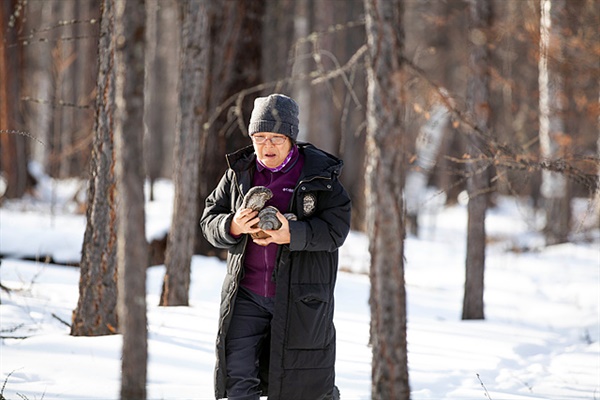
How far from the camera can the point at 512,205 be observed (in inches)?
1187

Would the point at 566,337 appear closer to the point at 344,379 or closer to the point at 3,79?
the point at 344,379

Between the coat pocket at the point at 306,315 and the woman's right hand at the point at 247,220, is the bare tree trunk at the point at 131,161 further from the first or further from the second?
the coat pocket at the point at 306,315

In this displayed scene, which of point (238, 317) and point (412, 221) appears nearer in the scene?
point (238, 317)

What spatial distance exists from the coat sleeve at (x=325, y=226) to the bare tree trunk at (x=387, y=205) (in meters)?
0.26

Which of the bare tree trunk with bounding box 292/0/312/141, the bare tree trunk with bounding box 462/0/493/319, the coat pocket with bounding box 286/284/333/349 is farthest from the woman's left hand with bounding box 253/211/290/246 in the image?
the bare tree trunk with bounding box 462/0/493/319

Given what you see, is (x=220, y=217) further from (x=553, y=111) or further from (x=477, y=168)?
(x=553, y=111)

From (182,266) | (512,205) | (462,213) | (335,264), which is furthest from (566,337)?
(512,205)

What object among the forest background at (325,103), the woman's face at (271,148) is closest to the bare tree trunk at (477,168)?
the forest background at (325,103)

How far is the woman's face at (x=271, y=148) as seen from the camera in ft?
13.3

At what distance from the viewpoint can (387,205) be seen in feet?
12.2

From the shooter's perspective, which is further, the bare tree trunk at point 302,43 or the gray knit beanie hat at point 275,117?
the bare tree trunk at point 302,43

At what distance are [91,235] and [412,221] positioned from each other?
12.6m

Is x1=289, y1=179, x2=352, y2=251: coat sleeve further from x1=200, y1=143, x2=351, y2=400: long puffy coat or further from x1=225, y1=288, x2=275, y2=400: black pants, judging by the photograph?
x1=225, y1=288, x2=275, y2=400: black pants

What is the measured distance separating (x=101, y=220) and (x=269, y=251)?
233 centimetres
